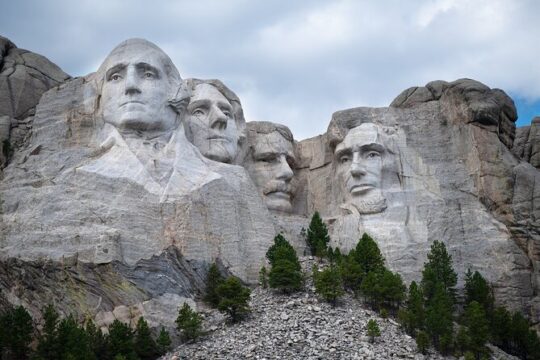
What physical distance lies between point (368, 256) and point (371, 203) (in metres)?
2.70

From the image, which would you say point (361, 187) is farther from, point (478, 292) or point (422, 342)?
point (422, 342)

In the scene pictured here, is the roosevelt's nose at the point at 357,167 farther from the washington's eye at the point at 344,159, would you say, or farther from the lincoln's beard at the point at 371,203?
the lincoln's beard at the point at 371,203

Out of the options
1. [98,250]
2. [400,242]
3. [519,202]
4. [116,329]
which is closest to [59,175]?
[98,250]

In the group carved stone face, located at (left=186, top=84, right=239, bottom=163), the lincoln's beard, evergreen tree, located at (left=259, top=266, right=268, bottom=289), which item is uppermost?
carved stone face, located at (left=186, top=84, right=239, bottom=163)

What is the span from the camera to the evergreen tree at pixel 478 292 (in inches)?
1181

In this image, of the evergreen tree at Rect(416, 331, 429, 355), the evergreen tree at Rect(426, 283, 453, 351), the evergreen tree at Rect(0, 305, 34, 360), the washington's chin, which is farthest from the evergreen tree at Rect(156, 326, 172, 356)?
the washington's chin

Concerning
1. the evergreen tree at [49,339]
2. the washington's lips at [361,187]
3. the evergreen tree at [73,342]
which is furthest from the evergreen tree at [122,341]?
the washington's lips at [361,187]

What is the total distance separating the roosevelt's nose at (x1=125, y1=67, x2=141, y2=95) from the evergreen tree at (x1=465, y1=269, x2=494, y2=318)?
797cm

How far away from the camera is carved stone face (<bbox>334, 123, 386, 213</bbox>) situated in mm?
32250

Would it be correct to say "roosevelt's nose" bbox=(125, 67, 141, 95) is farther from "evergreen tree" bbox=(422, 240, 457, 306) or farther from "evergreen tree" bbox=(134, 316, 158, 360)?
"evergreen tree" bbox=(422, 240, 457, 306)

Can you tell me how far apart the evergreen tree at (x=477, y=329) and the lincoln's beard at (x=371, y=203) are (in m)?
4.28

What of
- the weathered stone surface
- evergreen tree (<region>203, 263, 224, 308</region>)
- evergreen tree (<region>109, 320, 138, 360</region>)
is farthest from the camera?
the weathered stone surface

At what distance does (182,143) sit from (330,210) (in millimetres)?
4193

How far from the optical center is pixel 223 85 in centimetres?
3325
